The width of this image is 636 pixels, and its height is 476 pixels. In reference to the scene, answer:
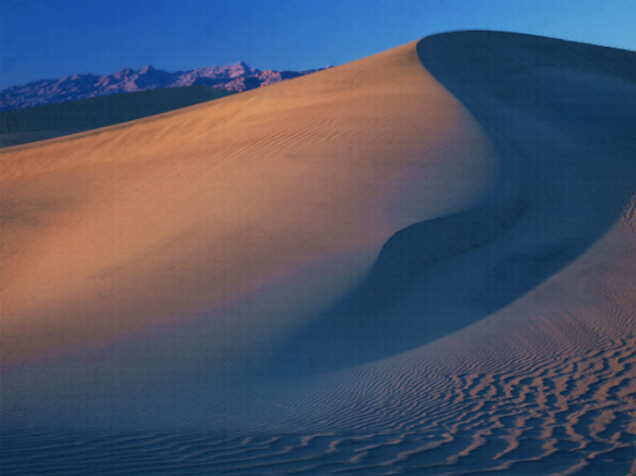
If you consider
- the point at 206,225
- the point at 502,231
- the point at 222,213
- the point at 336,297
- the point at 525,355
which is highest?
the point at 222,213

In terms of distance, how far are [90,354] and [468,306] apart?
5.36 meters

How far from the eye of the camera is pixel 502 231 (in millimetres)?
9344

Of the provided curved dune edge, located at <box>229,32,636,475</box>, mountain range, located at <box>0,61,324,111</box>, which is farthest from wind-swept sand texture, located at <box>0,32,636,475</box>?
mountain range, located at <box>0,61,324,111</box>

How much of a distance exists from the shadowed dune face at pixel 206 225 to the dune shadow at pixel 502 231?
0.46 m

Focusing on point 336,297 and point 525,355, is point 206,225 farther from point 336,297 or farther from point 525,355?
point 525,355

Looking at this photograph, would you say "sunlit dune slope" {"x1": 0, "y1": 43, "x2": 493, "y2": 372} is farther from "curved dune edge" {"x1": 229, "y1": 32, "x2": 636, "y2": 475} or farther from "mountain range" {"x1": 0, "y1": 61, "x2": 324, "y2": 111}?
"mountain range" {"x1": 0, "y1": 61, "x2": 324, "y2": 111}

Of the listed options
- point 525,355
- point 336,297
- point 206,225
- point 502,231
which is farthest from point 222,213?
point 525,355

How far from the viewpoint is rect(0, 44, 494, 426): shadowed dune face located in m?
6.02

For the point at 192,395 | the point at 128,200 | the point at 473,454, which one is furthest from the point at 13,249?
the point at 473,454

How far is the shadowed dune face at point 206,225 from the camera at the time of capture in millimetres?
6023

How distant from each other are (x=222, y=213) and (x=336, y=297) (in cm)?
375

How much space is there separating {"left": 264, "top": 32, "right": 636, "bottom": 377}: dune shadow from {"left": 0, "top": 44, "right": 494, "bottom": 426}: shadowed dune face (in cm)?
46

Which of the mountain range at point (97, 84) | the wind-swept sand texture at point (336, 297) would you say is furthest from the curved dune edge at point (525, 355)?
the mountain range at point (97, 84)

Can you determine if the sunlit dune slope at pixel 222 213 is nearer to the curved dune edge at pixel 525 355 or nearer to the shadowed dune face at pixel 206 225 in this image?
the shadowed dune face at pixel 206 225
